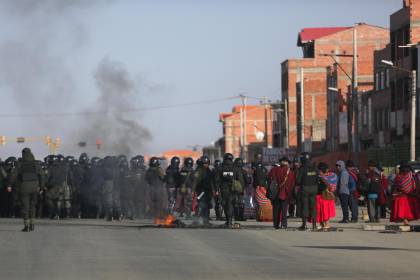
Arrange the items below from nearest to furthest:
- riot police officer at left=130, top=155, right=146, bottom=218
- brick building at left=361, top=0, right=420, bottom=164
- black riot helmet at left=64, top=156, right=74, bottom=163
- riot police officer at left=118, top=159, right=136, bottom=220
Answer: riot police officer at left=130, top=155, right=146, bottom=218, riot police officer at left=118, top=159, right=136, bottom=220, black riot helmet at left=64, top=156, right=74, bottom=163, brick building at left=361, top=0, right=420, bottom=164

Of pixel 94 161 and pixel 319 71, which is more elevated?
pixel 319 71

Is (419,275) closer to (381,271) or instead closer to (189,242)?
(381,271)

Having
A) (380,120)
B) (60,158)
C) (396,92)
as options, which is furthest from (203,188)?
(380,120)

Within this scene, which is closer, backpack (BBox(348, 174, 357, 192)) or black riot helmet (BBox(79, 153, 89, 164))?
backpack (BBox(348, 174, 357, 192))

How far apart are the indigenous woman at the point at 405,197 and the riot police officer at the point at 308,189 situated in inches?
75.7

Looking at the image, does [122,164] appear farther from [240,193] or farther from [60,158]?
[240,193]

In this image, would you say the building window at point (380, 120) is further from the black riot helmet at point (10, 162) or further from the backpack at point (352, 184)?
the backpack at point (352, 184)

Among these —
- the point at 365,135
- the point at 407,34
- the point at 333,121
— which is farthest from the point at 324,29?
the point at 407,34

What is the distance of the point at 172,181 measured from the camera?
34188 millimetres

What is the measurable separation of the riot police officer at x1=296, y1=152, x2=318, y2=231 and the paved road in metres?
0.90

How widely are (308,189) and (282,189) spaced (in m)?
0.69

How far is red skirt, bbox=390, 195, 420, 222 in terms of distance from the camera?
27.9m

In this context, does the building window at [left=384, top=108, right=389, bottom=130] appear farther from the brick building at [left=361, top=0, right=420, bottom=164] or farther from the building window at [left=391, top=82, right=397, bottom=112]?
the building window at [left=391, top=82, right=397, bottom=112]

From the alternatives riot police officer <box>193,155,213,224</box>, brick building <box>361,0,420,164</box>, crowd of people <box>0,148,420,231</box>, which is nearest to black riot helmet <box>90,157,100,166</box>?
crowd of people <box>0,148,420,231</box>
